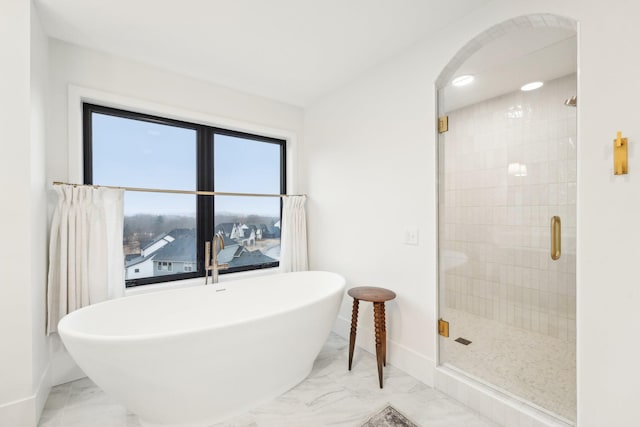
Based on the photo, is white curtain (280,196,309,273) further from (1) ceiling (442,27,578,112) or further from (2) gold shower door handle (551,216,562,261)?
(2) gold shower door handle (551,216,562,261)

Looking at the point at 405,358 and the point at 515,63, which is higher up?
the point at 515,63

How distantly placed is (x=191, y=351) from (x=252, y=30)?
2063 millimetres

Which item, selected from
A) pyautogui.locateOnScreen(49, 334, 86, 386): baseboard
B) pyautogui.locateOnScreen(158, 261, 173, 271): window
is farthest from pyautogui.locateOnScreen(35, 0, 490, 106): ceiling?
pyautogui.locateOnScreen(49, 334, 86, 386): baseboard

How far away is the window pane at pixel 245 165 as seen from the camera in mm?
2904

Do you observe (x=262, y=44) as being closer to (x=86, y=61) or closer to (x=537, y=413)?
(x=86, y=61)

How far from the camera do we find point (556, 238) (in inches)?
63.4

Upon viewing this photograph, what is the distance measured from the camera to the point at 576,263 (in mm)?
1422

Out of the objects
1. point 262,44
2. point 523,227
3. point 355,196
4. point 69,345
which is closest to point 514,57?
point 523,227

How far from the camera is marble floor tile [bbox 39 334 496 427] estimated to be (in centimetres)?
167

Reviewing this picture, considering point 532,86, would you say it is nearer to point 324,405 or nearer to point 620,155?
point 620,155

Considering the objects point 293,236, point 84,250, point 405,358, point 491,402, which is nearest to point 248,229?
point 293,236

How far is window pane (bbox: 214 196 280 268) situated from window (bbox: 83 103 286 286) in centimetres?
1

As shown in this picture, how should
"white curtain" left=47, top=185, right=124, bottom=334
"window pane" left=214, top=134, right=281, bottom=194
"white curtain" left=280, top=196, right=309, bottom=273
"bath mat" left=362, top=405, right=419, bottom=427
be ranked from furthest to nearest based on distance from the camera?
"white curtain" left=280, top=196, right=309, bottom=273
"window pane" left=214, top=134, right=281, bottom=194
"white curtain" left=47, top=185, right=124, bottom=334
"bath mat" left=362, top=405, right=419, bottom=427

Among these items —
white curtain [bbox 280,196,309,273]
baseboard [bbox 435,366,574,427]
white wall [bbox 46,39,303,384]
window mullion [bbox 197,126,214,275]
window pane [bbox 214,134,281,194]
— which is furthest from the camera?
white curtain [bbox 280,196,309,273]
